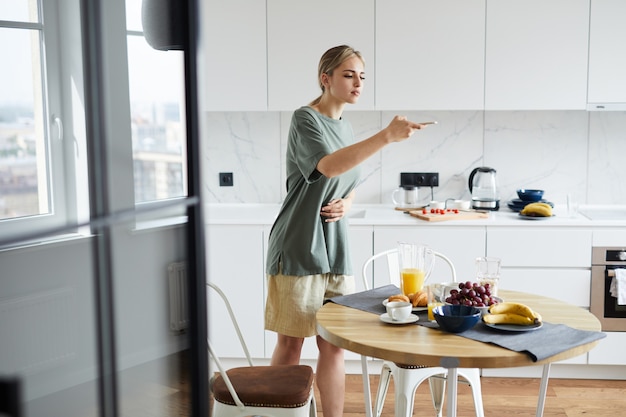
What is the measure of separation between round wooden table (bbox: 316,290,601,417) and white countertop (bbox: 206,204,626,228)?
1287 mm

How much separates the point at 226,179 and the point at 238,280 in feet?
2.38

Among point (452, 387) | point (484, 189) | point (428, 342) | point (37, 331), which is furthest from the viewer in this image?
point (484, 189)

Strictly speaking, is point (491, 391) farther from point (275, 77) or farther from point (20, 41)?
point (20, 41)

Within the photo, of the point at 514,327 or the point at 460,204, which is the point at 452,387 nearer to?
the point at 514,327

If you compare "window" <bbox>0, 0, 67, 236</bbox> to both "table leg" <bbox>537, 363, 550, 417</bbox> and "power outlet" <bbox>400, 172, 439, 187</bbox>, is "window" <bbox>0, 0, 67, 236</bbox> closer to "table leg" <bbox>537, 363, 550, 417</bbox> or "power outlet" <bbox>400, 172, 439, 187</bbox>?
"power outlet" <bbox>400, 172, 439, 187</bbox>

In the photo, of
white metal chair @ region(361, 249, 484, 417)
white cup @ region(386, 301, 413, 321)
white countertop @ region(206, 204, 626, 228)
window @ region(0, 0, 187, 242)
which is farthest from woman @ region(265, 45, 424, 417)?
white countertop @ region(206, 204, 626, 228)

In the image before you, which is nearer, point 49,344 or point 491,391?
point 49,344

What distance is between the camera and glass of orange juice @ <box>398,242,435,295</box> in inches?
87.9

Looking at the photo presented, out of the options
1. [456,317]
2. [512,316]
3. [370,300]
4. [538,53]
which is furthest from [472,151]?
[456,317]

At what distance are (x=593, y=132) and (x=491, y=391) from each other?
5.18 feet

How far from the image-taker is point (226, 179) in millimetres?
4164

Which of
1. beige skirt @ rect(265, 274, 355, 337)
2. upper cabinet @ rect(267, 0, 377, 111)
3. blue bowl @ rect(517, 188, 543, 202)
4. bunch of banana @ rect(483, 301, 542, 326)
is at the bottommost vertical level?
beige skirt @ rect(265, 274, 355, 337)

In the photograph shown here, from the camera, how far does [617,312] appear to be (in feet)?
11.6

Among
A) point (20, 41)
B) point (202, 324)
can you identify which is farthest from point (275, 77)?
point (202, 324)
